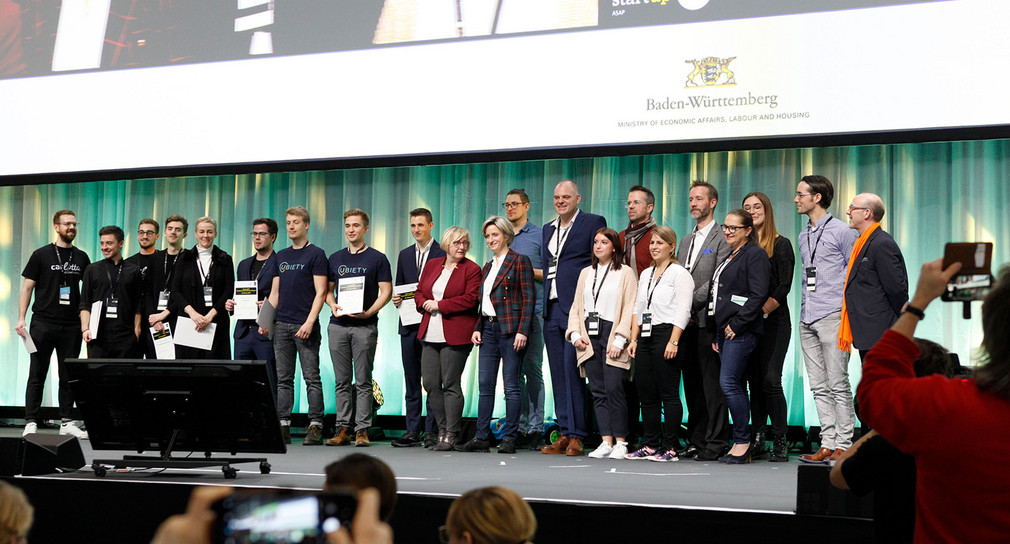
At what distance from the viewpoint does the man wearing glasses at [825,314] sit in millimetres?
4594

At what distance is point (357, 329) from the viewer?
5.62m

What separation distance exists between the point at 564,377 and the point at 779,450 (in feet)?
3.94

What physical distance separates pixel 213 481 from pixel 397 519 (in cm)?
82

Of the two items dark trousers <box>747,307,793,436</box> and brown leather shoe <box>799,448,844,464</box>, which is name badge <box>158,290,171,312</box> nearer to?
dark trousers <box>747,307,793,436</box>

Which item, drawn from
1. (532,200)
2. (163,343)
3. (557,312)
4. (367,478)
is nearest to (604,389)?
(557,312)

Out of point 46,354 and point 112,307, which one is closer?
point 112,307

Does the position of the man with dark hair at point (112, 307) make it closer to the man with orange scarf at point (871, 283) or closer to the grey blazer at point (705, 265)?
the grey blazer at point (705, 265)

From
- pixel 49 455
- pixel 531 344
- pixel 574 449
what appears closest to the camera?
pixel 49 455

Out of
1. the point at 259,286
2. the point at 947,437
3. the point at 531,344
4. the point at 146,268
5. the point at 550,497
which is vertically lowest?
the point at 550,497

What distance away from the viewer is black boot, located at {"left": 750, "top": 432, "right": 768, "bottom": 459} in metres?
Answer: 4.86

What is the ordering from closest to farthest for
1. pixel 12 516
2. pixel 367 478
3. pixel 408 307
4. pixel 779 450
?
pixel 12 516
pixel 367 478
pixel 779 450
pixel 408 307

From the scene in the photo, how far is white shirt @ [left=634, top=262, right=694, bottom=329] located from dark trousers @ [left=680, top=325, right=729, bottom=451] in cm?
15

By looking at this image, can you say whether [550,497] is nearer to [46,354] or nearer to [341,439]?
[341,439]

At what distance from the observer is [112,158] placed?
622 cm
